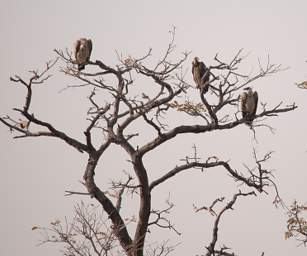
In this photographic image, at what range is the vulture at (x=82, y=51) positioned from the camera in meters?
10.0

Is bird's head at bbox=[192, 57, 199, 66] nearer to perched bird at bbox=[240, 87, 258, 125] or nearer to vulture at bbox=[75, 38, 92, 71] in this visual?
perched bird at bbox=[240, 87, 258, 125]

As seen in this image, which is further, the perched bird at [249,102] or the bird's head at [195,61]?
the perched bird at [249,102]

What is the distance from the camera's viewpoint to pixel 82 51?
1052 cm

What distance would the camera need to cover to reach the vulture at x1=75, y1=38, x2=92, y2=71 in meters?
10.0

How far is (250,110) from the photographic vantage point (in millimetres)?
10547

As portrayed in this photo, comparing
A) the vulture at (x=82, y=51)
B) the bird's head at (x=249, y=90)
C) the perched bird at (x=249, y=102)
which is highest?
the vulture at (x=82, y=51)

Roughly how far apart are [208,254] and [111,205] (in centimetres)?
207

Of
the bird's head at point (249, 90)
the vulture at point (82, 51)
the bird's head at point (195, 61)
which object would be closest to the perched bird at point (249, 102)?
the bird's head at point (249, 90)

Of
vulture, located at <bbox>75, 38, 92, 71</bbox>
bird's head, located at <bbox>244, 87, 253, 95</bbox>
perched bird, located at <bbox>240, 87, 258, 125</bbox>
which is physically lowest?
perched bird, located at <bbox>240, 87, 258, 125</bbox>

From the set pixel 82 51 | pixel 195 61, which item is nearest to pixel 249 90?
pixel 195 61

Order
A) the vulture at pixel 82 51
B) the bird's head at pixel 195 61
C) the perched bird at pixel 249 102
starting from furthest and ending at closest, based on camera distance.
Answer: the perched bird at pixel 249 102, the bird's head at pixel 195 61, the vulture at pixel 82 51

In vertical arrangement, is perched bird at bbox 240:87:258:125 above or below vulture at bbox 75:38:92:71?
below

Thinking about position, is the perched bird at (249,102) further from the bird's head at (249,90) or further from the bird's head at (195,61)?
the bird's head at (195,61)

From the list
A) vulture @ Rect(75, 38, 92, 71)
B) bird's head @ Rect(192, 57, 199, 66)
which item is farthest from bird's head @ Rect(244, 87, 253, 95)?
vulture @ Rect(75, 38, 92, 71)
